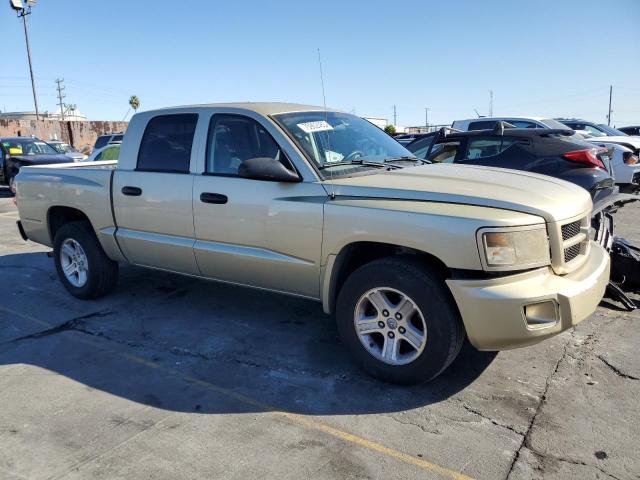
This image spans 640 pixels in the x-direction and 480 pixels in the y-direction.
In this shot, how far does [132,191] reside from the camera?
4.82m

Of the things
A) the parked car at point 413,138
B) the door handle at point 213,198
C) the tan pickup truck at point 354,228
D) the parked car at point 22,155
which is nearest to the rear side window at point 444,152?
the parked car at point 413,138

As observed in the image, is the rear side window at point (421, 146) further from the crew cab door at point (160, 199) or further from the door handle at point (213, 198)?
Result: the door handle at point (213, 198)

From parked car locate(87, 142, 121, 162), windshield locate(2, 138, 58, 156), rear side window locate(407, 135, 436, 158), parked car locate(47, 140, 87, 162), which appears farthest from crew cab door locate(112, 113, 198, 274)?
windshield locate(2, 138, 58, 156)

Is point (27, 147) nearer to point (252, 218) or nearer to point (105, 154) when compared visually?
point (105, 154)

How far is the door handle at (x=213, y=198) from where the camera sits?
4188mm

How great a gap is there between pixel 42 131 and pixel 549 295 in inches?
1535

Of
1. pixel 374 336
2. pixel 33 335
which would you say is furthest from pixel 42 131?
pixel 374 336

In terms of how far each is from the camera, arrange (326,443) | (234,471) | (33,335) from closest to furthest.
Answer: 1. (234,471)
2. (326,443)
3. (33,335)

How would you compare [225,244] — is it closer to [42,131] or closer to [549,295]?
[549,295]

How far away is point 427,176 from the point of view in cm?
386

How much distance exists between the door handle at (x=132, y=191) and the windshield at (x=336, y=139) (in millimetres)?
1514

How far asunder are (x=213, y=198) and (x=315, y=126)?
3.30ft

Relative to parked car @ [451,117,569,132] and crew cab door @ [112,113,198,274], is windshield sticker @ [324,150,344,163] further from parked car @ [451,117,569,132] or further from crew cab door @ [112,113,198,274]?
parked car @ [451,117,569,132]

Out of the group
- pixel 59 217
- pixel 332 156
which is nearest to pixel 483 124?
pixel 332 156
